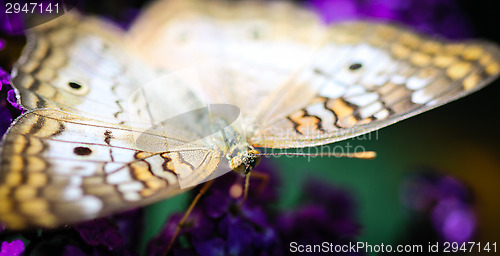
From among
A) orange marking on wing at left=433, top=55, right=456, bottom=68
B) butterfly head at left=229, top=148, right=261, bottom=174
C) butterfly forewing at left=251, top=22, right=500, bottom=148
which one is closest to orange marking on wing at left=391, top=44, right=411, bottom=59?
butterfly forewing at left=251, top=22, right=500, bottom=148

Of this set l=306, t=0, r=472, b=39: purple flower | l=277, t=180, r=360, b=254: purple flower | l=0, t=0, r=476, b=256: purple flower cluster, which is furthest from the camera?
l=306, t=0, r=472, b=39: purple flower

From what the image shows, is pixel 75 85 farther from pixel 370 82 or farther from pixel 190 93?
pixel 370 82

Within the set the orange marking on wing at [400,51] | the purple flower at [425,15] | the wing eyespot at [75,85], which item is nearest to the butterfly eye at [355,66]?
the orange marking on wing at [400,51]

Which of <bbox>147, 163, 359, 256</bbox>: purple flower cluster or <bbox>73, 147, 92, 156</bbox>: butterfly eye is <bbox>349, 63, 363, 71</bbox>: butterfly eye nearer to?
<bbox>147, 163, 359, 256</bbox>: purple flower cluster

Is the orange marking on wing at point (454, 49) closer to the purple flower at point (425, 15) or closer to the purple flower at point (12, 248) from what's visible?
the purple flower at point (425, 15)

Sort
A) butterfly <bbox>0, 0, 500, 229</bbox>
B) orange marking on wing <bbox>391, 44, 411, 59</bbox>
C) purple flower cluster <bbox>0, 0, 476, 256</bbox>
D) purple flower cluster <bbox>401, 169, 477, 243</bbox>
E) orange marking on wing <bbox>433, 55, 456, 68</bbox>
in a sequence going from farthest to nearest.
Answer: purple flower cluster <bbox>401, 169, 477, 243</bbox> → orange marking on wing <bbox>391, 44, 411, 59</bbox> → orange marking on wing <bbox>433, 55, 456, 68</bbox> → purple flower cluster <bbox>0, 0, 476, 256</bbox> → butterfly <bbox>0, 0, 500, 229</bbox>

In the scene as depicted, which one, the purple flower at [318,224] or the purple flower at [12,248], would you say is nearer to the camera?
the purple flower at [12,248]

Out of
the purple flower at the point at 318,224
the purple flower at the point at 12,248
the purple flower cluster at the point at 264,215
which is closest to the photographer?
the purple flower at the point at 12,248

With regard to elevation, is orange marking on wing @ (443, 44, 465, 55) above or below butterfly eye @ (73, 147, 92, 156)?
above
